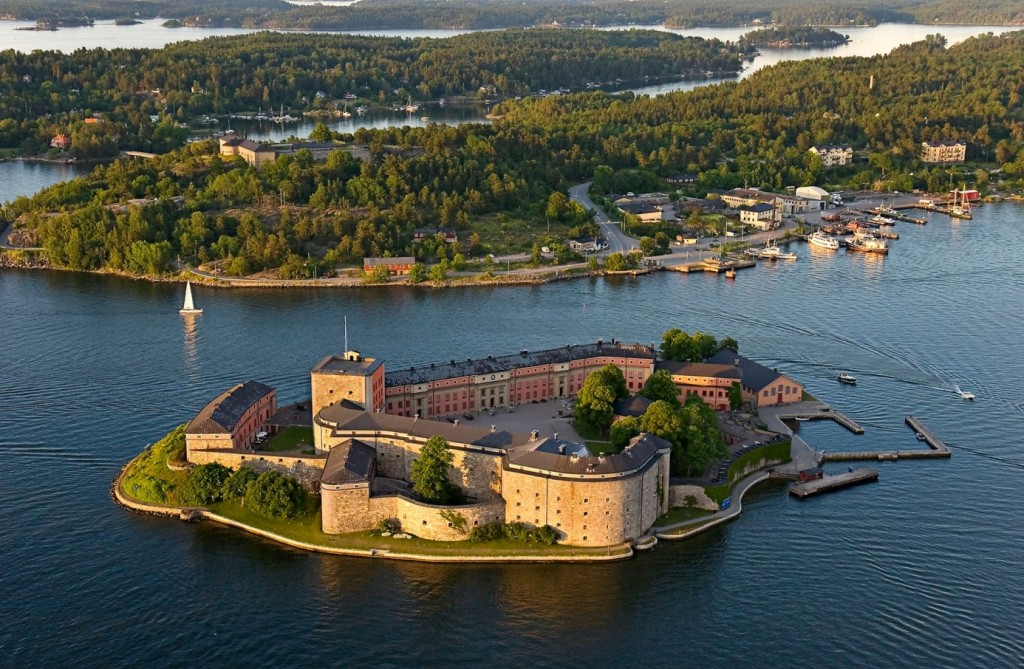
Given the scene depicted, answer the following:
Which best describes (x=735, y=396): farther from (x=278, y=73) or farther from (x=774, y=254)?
(x=278, y=73)

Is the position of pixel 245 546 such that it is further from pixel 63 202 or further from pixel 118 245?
pixel 63 202

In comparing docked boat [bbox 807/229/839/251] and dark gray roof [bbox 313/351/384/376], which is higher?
dark gray roof [bbox 313/351/384/376]

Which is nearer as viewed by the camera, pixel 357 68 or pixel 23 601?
pixel 23 601

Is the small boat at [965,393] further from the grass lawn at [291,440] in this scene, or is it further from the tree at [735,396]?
the grass lawn at [291,440]

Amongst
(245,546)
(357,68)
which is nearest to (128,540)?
(245,546)

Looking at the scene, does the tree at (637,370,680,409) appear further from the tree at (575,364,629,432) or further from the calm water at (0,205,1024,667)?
the calm water at (0,205,1024,667)

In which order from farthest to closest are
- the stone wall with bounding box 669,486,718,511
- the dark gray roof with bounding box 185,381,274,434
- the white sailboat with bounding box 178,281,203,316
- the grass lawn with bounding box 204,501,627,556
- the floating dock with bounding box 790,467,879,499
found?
the white sailboat with bounding box 178,281,203,316 < the floating dock with bounding box 790,467,879,499 < the dark gray roof with bounding box 185,381,274,434 < the stone wall with bounding box 669,486,718,511 < the grass lawn with bounding box 204,501,627,556

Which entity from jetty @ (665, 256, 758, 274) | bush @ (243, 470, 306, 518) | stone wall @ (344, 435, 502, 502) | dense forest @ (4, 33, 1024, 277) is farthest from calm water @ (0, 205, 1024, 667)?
dense forest @ (4, 33, 1024, 277)
